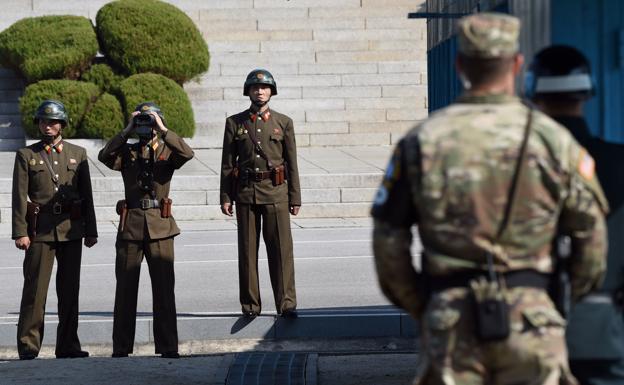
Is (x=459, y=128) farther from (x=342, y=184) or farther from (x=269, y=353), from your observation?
(x=342, y=184)

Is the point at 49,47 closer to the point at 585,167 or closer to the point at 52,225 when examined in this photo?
the point at 52,225

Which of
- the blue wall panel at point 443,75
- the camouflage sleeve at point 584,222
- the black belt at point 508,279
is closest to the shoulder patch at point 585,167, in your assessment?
the camouflage sleeve at point 584,222

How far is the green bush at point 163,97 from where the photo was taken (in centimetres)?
2108

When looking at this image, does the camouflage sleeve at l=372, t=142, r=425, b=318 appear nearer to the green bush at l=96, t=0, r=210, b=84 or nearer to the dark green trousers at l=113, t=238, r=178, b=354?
the dark green trousers at l=113, t=238, r=178, b=354

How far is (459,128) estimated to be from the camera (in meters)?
4.19

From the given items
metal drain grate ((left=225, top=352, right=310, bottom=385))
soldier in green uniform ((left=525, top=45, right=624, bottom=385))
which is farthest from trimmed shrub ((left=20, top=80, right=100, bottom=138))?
soldier in green uniform ((left=525, top=45, right=624, bottom=385))

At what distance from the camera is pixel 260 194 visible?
32.8 ft

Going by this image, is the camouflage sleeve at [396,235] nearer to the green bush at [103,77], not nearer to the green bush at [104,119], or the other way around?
the green bush at [104,119]

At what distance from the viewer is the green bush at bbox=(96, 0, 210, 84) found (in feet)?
73.4

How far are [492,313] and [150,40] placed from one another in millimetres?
18880

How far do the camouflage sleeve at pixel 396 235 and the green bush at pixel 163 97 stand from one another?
16.9 m

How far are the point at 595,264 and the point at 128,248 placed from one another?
560 cm

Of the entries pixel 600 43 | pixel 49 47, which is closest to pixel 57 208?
pixel 600 43

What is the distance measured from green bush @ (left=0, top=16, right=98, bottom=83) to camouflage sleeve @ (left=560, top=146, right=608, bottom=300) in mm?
18623
